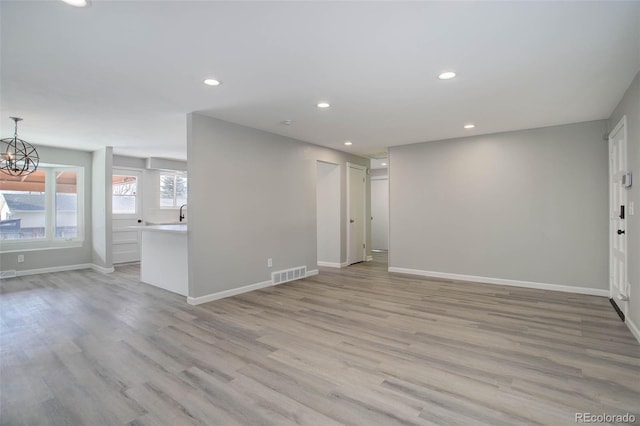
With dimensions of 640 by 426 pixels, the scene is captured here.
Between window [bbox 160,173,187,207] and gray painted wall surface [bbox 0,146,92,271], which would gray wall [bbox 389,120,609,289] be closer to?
window [bbox 160,173,187,207]

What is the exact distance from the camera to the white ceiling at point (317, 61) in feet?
6.61

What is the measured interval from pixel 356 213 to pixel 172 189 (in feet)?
16.2

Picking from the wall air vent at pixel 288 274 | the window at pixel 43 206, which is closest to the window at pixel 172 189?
the window at pixel 43 206

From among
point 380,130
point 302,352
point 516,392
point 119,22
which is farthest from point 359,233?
point 119,22

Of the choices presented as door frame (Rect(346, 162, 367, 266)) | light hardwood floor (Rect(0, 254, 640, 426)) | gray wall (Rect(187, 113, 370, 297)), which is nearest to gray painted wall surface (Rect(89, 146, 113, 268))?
light hardwood floor (Rect(0, 254, 640, 426))

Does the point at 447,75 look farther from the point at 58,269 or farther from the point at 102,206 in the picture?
the point at 58,269

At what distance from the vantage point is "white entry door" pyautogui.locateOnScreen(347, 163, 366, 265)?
278 inches

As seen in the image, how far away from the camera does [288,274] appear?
550 centimetres

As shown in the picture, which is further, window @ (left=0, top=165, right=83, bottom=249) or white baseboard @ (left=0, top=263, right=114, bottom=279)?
window @ (left=0, top=165, right=83, bottom=249)

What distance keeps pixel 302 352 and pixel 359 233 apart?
4.82 metres

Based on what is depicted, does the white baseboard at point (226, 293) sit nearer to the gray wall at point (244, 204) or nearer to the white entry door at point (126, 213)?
the gray wall at point (244, 204)

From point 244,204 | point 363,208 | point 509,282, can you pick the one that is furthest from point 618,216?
point 244,204

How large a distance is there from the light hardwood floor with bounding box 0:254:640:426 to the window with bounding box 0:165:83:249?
268cm

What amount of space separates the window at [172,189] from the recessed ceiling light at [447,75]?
288 inches
